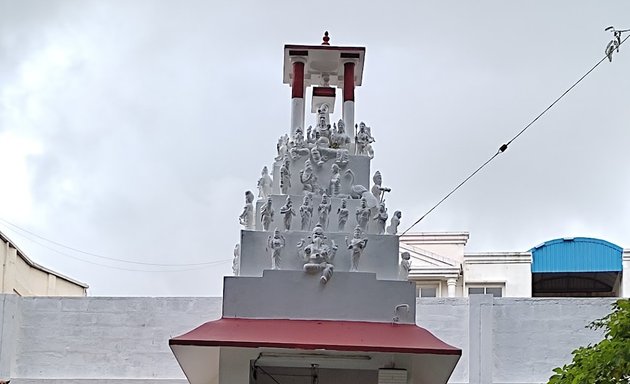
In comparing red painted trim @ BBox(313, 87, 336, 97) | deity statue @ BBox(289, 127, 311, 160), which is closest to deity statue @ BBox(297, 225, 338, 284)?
deity statue @ BBox(289, 127, 311, 160)

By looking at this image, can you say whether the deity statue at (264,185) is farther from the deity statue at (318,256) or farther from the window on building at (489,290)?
the window on building at (489,290)

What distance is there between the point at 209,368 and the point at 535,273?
15.3m

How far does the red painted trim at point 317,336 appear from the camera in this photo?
904 cm

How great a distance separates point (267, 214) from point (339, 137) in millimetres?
1434

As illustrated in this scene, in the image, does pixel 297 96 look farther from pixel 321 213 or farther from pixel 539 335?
pixel 539 335

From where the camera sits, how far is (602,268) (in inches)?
937

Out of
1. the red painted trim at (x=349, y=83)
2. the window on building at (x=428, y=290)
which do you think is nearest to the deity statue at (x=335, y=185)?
the red painted trim at (x=349, y=83)

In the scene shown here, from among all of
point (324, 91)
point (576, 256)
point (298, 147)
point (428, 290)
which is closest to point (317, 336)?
point (298, 147)

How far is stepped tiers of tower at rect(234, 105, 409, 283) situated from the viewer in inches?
407

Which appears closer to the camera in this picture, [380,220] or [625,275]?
[380,220]

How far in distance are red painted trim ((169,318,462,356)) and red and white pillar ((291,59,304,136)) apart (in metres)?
2.80

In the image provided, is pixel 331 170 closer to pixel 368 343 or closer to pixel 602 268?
pixel 368 343

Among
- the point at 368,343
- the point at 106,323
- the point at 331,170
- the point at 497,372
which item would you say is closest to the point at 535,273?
the point at 497,372

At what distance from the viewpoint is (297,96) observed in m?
11.7
